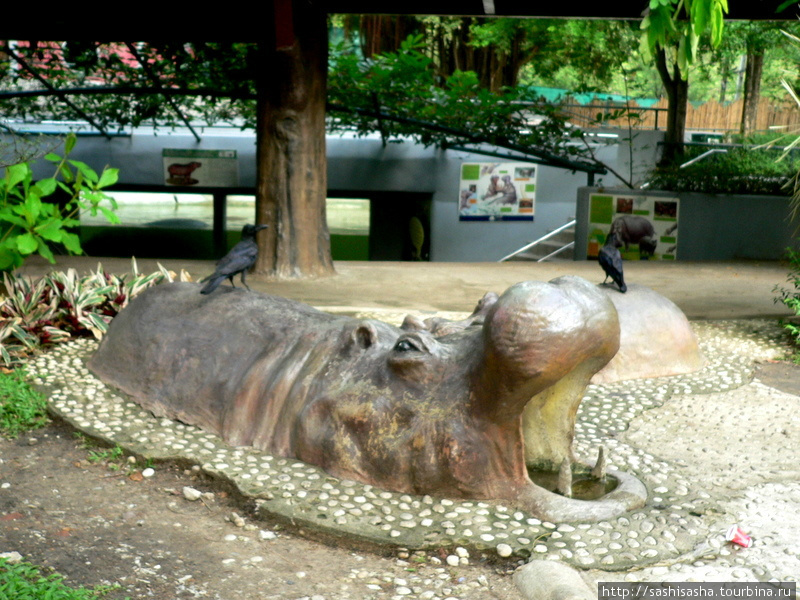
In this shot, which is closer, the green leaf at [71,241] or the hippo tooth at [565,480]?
the hippo tooth at [565,480]

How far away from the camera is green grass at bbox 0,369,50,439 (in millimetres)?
4242

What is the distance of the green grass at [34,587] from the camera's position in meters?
2.60

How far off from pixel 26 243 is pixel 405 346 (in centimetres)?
295

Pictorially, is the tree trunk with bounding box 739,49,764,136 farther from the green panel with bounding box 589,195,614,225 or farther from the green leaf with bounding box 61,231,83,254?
the green leaf with bounding box 61,231,83,254

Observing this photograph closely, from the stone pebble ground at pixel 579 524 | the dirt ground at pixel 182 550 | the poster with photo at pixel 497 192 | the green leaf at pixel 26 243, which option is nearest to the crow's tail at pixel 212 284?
the stone pebble ground at pixel 579 524

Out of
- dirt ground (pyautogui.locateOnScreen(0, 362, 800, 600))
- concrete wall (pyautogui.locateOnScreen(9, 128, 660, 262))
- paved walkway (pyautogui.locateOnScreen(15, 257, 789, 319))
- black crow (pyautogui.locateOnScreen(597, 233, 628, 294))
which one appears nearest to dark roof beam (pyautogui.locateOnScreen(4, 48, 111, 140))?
concrete wall (pyautogui.locateOnScreen(9, 128, 660, 262))

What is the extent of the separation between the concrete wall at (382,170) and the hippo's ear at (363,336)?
34.0ft

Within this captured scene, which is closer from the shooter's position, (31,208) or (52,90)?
(31,208)

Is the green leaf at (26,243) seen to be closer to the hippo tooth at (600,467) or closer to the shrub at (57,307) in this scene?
the shrub at (57,307)

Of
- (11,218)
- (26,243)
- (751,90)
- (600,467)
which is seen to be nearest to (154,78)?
(11,218)

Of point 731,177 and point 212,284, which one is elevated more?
point 731,177

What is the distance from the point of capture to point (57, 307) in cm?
579

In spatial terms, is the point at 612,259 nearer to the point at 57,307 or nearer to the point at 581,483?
the point at 581,483

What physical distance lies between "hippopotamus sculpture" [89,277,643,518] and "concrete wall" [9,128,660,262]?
9.81m
